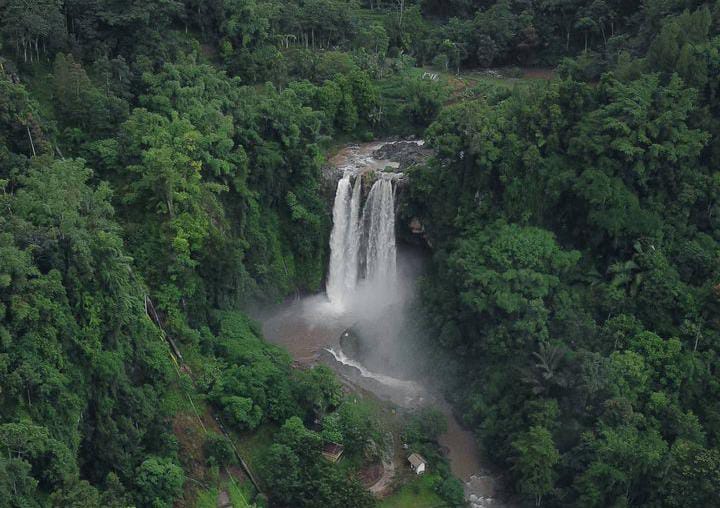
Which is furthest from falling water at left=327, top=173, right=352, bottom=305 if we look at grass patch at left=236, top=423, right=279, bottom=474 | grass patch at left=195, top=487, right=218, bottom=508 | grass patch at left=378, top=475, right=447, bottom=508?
grass patch at left=195, top=487, right=218, bottom=508

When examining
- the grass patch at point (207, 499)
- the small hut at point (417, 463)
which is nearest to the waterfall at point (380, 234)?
the small hut at point (417, 463)

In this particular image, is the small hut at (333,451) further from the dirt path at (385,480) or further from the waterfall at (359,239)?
the waterfall at (359,239)

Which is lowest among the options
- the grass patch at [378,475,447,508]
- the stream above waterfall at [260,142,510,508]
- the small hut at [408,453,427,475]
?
the grass patch at [378,475,447,508]

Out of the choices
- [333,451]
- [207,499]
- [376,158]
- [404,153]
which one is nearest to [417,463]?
[333,451]

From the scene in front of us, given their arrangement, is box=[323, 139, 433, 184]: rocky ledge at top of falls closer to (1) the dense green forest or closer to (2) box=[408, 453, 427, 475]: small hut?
(1) the dense green forest

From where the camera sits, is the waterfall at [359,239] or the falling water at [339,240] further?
the falling water at [339,240]

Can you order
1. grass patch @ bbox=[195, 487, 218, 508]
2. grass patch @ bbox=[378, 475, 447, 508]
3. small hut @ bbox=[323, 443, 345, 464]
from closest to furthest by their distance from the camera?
grass patch @ bbox=[195, 487, 218, 508]
grass patch @ bbox=[378, 475, 447, 508]
small hut @ bbox=[323, 443, 345, 464]

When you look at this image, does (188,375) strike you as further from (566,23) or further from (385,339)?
(566,23)
